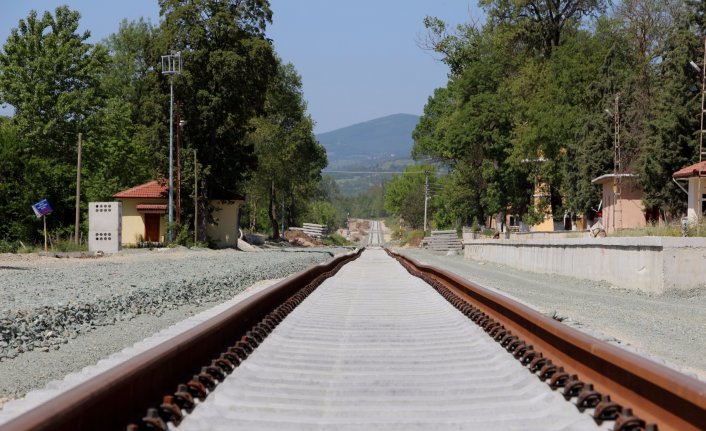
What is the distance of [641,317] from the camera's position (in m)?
12.0

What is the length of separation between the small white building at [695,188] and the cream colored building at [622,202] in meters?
11.9

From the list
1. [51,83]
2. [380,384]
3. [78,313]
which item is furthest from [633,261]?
[51,83]

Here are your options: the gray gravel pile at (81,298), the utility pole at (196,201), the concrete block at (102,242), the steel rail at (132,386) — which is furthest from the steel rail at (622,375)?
the utility pole at (196,201)

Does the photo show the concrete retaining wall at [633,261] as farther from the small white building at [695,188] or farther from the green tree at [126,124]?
the green tree at [126,124]

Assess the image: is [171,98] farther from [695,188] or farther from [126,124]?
[695,188]

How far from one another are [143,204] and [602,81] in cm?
3234

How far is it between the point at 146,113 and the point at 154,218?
10088mm

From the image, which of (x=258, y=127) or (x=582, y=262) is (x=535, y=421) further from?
(x=258, y=127)

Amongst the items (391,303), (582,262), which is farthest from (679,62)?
(391,303)

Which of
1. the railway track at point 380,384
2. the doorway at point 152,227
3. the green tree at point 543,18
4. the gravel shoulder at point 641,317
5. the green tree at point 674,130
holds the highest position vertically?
the green tree at point 543,18

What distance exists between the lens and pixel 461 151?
6862cm

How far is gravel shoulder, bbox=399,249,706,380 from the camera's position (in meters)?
7.93

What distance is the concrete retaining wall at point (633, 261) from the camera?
55.2 feet

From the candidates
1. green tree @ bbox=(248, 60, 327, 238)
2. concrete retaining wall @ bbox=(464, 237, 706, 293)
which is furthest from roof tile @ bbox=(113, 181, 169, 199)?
concrete retaining wall @ bbox=(464, 237, 706, 293)
